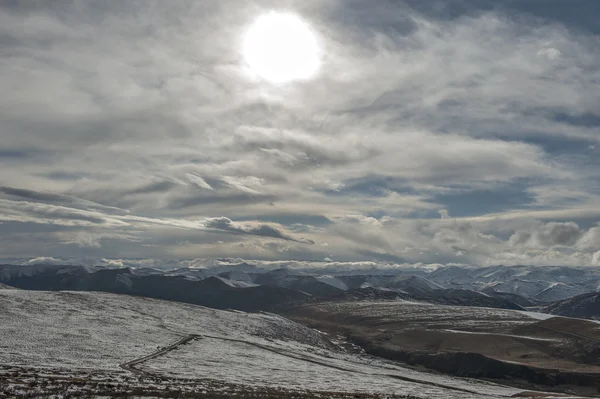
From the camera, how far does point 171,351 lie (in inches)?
2744

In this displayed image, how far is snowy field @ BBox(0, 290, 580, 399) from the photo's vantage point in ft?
165

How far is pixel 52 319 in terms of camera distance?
284 ft

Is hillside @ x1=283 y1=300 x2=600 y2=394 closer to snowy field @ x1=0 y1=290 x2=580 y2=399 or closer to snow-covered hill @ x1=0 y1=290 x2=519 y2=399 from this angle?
snow-covered hill @ x1=0 y1=290 x2=519 y2=399

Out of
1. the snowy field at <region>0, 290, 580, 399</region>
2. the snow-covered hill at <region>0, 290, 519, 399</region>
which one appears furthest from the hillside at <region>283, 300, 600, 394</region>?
the snowy field at <region>0, 290, 580, 399</region>

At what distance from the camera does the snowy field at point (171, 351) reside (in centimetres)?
5041

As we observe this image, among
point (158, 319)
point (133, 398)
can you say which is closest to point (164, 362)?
point (133, 398)

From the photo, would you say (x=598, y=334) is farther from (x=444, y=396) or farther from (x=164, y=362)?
(x=164, y=362)

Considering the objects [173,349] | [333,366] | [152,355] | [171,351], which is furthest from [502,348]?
[152,355]

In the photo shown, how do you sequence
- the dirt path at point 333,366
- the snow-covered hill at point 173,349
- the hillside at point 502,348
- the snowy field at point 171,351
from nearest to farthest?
the snowy field at point 171,351 → the snow-covered hill at point 173,349 → the dirt path at point 333,366 → the hillside at point 502,348

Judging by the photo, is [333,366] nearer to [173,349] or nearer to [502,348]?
[173,349]

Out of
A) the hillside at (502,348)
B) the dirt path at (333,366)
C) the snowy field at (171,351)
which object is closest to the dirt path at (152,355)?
the snowy field at (171,351)

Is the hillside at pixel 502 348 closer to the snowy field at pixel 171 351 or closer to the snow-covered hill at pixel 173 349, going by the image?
the snow-covered hill at pixel 173 349

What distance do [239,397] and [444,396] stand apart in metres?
29.0

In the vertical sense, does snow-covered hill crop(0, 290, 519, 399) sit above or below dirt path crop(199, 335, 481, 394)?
above
